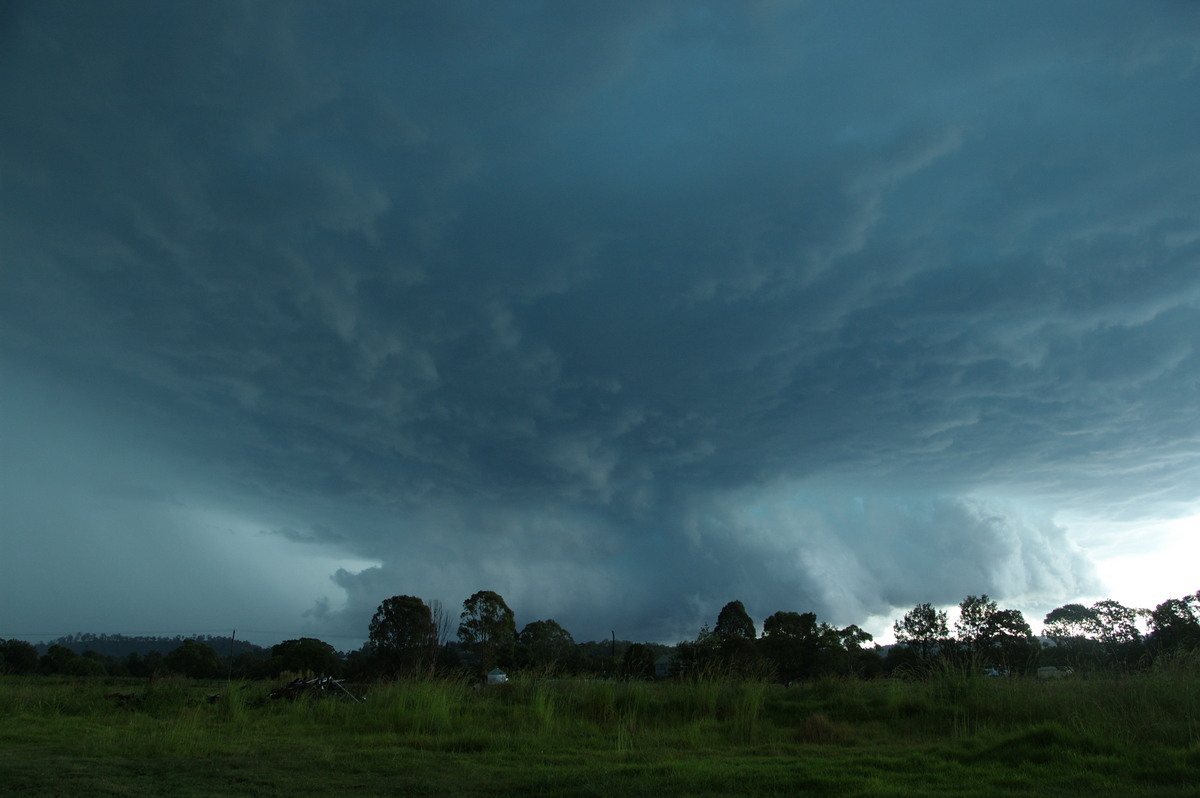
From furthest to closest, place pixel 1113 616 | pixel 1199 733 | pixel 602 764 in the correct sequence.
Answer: pixel 1113 616, pixel 1199 733, pixel 602 764

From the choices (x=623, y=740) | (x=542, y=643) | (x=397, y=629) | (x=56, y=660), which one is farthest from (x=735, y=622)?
(x=56, y=660)

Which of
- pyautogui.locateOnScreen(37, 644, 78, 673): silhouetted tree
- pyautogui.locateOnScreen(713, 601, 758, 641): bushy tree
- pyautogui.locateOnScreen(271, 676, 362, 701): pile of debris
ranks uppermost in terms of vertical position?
pyautogui.locateOnScreen(713, 601, 758, 641): bushy tree

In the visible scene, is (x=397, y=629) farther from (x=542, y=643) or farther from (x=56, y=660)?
(x=56, y=660)

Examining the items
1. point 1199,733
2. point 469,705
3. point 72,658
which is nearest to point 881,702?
point 1199,733

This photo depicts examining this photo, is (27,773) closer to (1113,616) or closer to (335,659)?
(1113,616)

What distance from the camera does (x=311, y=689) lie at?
1848 cm

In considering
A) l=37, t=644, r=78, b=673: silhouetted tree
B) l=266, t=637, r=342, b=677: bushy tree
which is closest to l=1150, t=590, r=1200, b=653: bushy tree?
l=266, t=637, r=342, b=677: bushy tree

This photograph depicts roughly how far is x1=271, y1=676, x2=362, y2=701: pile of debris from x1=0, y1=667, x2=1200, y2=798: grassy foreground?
507mm

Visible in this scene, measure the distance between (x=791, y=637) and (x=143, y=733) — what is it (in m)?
37.7

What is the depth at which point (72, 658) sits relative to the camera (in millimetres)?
46781

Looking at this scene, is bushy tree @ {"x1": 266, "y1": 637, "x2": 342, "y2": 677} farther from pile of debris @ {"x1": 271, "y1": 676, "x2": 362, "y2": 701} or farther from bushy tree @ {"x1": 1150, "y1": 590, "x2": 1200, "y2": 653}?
bushy tree @ {"x1": 1150, "y1": 590, "x2": 1200, "y2": 653}

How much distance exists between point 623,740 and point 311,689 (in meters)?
10.7

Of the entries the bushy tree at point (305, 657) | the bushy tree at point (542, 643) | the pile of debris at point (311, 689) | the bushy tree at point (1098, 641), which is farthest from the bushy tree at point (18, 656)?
the bushy tree at point (1098, 641)

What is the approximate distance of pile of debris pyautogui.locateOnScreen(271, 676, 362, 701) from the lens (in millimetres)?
18219
